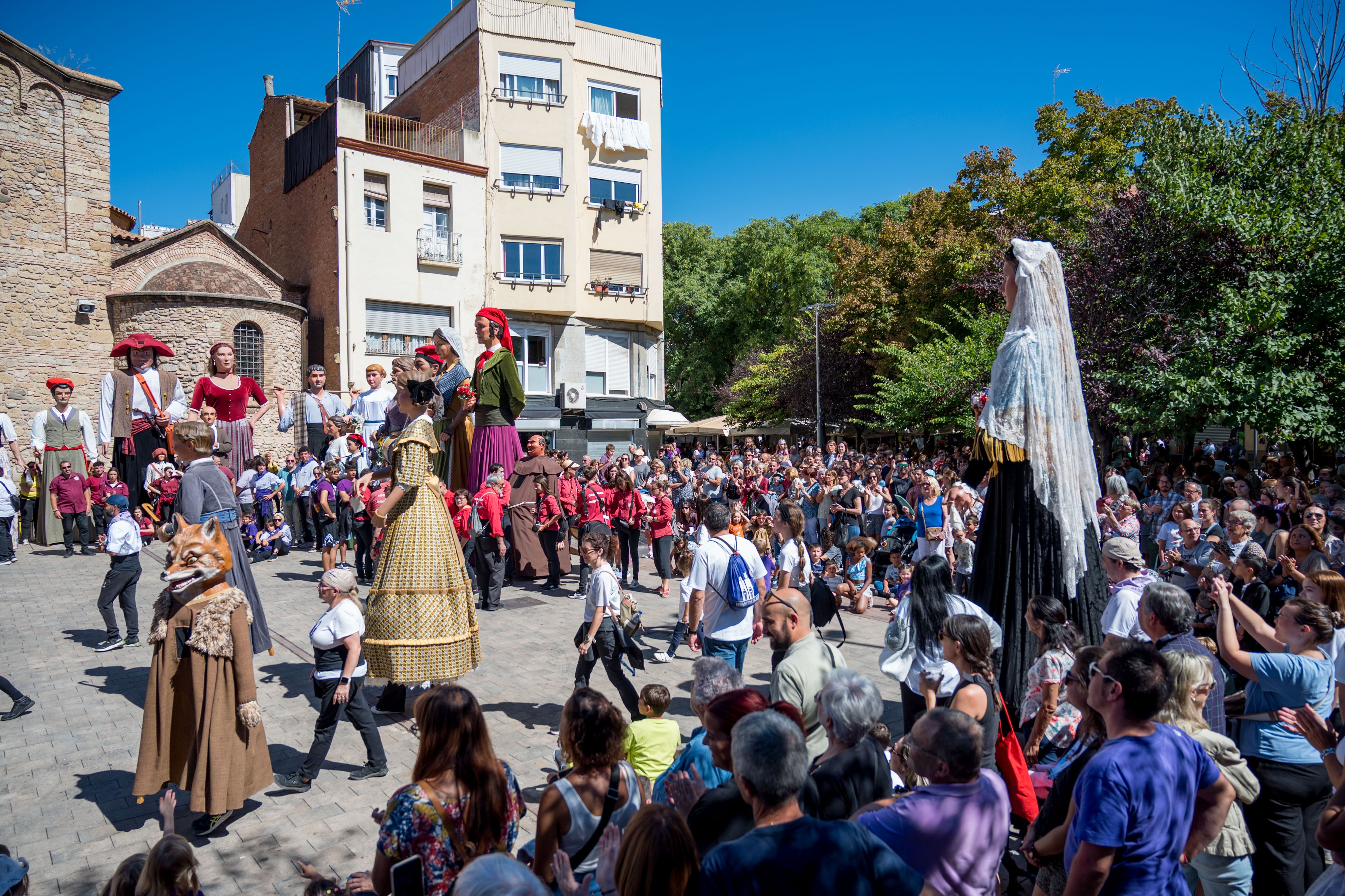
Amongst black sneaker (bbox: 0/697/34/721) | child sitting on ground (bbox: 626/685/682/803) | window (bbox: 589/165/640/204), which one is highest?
window (bbox: 589/165/640/204)

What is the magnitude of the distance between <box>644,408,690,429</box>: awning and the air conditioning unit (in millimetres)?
3056

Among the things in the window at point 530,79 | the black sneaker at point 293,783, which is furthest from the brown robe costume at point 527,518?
the window at point 530,79

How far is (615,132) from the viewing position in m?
28.4

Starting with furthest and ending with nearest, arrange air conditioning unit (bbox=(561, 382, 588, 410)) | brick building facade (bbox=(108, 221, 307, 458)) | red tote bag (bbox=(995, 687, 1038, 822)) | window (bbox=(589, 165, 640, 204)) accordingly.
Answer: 1. window (bbox=(589, 165, 640, 204))
2. air conditioning unit (bbox=(561, 382, 588, 410))
3. brick building facade (bbox=(108, 221, 307, 458))
4. red tote bag (bbox=(995, 687, 1038, 822))

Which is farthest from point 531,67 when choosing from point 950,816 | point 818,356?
point 950,816

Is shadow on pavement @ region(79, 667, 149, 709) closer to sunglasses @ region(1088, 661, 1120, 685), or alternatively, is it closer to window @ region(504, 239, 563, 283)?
sunglasses @ region(1088, 661, 1120, 685)

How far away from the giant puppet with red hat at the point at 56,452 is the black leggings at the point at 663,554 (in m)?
9.96

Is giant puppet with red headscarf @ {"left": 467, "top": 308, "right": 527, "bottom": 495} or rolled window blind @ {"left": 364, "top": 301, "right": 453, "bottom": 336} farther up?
rolled window blind @ {"left": 364, "top": 301, "right": 453, "bottom": 336}

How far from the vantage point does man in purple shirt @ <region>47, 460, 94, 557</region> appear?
13.7 metres

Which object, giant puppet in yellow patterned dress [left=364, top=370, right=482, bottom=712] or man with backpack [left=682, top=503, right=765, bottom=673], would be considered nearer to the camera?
giant puppet in yellow patterned dress [left=364, top=370, right=482, bottom=712]

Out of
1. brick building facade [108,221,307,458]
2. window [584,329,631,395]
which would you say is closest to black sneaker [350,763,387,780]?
brick building facade [108,221,307,458]

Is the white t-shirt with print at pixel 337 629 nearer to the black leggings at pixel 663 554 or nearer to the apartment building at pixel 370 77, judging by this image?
the black leggings at pixel 663 554

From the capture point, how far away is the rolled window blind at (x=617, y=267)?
94.4 feet

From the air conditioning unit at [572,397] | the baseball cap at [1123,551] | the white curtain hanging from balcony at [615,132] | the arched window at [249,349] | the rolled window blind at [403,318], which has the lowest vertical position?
the baseball cap at [1123,551]
